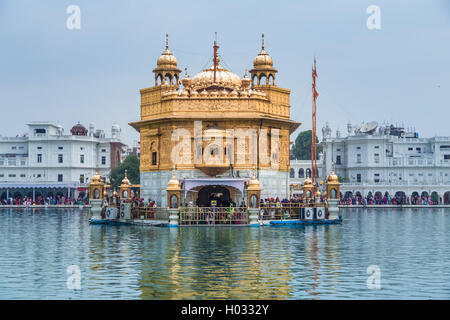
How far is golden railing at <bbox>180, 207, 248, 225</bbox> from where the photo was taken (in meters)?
37.7

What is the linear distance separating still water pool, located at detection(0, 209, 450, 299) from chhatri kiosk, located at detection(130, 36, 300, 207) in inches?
313

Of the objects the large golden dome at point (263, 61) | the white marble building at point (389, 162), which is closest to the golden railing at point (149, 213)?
the large golden dome at point (263, 61)

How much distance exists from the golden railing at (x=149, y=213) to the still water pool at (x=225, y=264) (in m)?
3.80

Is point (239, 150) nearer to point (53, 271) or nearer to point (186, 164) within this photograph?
point (186, 164)

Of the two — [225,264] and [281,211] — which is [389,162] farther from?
[225,264]

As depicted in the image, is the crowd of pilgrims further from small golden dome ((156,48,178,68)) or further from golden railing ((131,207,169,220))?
golden railing ((131,207,169,220))

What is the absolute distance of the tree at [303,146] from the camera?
124 meters

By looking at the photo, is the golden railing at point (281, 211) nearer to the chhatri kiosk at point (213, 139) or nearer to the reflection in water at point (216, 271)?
the chhatri kiosk at point (213, 139)

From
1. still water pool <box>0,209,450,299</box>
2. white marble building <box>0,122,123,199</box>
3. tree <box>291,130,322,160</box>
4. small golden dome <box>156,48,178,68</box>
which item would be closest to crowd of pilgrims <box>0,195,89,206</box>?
white marble building <box>0,122,123,199</box>

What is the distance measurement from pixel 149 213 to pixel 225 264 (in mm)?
19446

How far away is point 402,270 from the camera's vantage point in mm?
21219

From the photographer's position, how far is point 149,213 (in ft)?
134

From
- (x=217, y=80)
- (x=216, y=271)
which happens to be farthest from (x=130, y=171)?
(x=216, y=271)
